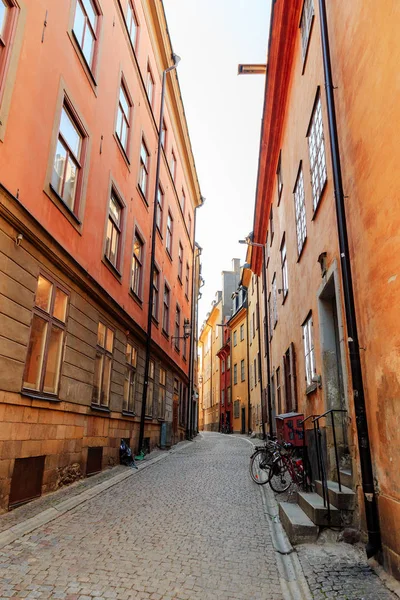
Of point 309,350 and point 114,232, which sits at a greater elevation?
point 114,232

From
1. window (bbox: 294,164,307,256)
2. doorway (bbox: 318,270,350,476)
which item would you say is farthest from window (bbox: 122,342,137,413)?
doorway (bbox: 318,270,350,476)

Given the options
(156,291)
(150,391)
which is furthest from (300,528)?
(156,291)

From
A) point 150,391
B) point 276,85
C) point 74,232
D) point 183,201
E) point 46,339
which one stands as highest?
point 183,201

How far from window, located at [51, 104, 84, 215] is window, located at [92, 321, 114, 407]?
303 cm

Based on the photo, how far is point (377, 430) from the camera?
4.97m

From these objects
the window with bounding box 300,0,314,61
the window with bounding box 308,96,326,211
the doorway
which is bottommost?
the doorway

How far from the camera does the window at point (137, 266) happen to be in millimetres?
14680

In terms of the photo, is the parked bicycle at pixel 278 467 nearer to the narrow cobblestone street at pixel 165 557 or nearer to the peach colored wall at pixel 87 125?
the narrow cobblestone street at pixel 165 557

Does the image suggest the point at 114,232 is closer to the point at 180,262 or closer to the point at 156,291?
the point at 156,291

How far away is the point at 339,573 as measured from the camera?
14.5 feet

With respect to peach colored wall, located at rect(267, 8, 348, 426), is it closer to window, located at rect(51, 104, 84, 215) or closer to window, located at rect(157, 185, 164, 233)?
window, located at rect(51, 104, 84, 215)

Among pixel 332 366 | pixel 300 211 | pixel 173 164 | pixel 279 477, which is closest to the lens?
pixel 332 366

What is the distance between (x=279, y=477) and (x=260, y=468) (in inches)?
16.6

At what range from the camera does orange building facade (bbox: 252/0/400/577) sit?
468 cm
